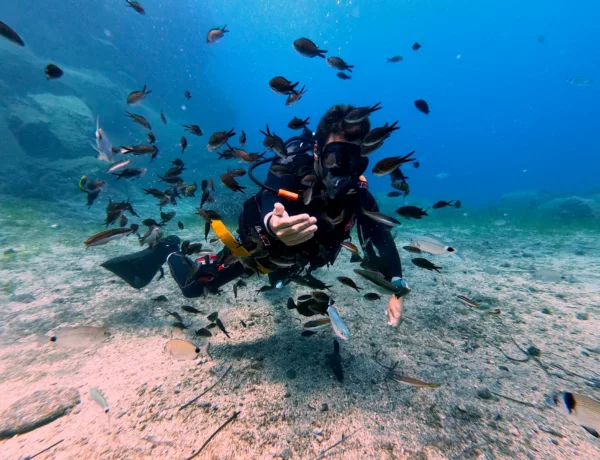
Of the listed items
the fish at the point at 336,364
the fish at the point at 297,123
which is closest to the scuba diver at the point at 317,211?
the fish at the point at 297,123

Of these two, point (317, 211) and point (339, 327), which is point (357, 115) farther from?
point (339, 327)

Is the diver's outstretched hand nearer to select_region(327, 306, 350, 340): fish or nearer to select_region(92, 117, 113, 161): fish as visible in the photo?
select_region(327, 306, 350, 340): fish

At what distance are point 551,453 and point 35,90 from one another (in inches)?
1338

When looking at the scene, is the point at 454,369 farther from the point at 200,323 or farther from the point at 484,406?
the point at 200,323

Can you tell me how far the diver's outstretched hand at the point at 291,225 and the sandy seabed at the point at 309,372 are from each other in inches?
69.8

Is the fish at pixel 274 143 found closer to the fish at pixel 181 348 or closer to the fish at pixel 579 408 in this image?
the fish at pixel 181 348

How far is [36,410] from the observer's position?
2488 millimetres

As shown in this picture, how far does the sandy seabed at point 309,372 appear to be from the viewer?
218 centimetres

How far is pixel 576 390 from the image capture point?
256cm

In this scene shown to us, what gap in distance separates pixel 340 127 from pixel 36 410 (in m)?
4.41

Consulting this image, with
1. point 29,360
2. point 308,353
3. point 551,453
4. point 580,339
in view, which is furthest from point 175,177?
point 580,339

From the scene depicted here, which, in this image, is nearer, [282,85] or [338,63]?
[282,85]

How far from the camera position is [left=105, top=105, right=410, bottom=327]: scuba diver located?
2.57 metres

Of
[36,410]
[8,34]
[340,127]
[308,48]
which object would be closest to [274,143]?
[340,127]
